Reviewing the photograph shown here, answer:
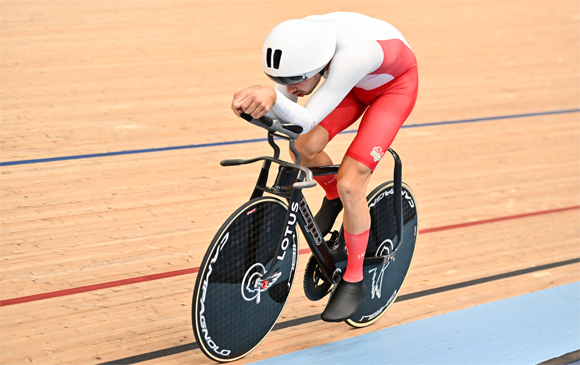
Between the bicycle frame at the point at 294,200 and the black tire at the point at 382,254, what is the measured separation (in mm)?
171

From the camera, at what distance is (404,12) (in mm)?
7164

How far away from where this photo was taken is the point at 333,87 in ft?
5.88

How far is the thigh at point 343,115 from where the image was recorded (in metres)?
2.11

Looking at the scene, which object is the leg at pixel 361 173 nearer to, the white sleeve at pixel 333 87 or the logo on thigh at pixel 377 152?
the logo on thigh at pixel 377 152

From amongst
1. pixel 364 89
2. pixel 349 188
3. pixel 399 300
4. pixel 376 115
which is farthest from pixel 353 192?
pixel 399 300

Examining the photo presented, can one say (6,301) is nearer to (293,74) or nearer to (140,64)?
(293,74)

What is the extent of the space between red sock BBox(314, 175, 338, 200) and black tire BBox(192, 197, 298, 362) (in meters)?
0.25

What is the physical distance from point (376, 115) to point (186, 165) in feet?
6.41

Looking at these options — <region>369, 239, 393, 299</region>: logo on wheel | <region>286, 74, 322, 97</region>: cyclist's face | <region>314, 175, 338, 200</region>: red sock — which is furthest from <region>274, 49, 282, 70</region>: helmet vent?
<region>369, 239, 393, 299</region>: logo on wheel

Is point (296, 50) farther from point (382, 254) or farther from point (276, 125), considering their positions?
point (382, 254)

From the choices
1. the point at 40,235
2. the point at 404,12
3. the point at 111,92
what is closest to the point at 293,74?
the point at 40,235

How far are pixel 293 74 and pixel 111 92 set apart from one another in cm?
317

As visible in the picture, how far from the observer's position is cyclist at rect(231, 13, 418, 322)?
1718 millimetres

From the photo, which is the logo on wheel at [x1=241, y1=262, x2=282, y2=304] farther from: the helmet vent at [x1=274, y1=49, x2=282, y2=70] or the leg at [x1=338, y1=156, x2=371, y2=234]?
the helmet vent at [x1=274, y1=49, x2=282, y2=70]
